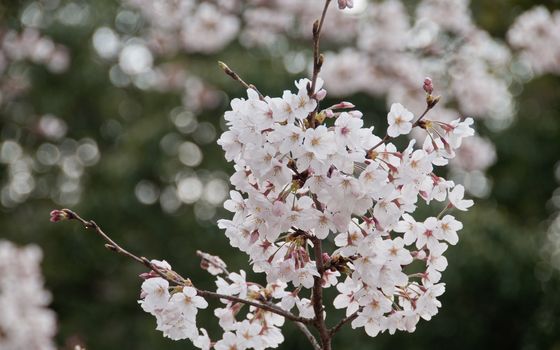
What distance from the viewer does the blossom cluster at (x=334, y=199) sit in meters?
1.36

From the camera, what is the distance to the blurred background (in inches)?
228

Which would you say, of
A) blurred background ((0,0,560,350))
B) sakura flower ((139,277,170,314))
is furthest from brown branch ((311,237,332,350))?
blurred background ((0,0,560,350))

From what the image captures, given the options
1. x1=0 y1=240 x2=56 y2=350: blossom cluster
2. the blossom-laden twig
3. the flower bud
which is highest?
the blossom-laden twig

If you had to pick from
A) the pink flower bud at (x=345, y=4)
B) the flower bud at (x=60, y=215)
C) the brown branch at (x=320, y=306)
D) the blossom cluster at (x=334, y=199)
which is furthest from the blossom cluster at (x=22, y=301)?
the pink flower bud at (x=345, y=4)

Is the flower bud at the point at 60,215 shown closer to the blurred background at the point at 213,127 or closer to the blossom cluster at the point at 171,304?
the blossom cluster at the point at 171,304

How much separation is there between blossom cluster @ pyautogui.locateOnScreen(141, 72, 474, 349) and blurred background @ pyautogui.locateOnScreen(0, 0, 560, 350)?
131 inches

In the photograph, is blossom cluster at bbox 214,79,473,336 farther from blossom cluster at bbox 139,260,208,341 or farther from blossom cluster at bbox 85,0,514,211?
blossom cluster at bbox 85,0,514,211

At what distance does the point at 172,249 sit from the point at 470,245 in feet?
10.1

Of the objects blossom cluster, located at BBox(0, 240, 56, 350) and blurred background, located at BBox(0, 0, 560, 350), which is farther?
blurred background, located at BBox(0, 0, 560, 350)

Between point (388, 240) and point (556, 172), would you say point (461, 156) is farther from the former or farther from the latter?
point (388, 240)

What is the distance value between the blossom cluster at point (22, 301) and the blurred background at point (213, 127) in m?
0.09

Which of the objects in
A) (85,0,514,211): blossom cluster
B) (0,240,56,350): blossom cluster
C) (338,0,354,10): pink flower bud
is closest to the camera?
(338,0,354,10): pink flower bud

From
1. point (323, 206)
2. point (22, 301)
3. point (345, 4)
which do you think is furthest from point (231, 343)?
→ point (22, 301)

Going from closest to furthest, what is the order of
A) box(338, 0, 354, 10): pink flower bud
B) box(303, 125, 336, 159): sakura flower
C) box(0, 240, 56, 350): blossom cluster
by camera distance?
box(303, 125, 336, 159): sakura flower
box(338, 0, 354, 10): pink flower bud
box(0, 240, 56, 350): blossom cluster
